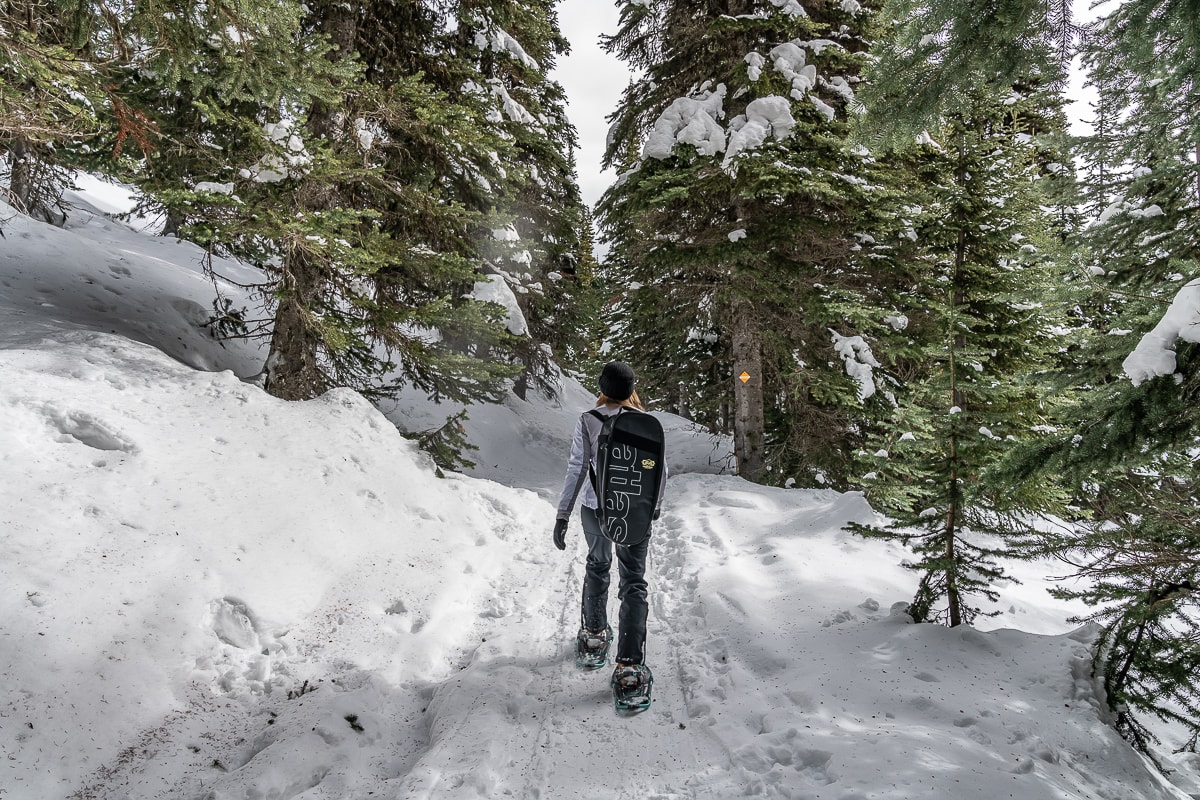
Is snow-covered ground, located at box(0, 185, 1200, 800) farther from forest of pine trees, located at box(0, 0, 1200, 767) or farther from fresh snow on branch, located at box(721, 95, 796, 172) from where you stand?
fresh snow on branch, located at box(721, 95, 796, 172)

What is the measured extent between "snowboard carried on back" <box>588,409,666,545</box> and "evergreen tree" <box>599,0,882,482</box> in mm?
6199

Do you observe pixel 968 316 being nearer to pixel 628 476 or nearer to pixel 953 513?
pixel 953 513

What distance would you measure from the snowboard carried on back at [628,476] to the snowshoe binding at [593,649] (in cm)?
88

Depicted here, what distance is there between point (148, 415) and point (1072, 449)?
25.3 feet

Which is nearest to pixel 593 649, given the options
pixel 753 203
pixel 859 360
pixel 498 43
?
pixel 859 360

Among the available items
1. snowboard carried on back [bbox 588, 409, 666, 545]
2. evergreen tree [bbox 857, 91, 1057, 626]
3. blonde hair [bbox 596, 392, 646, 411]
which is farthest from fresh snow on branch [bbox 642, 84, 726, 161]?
snowboard carried on back [bbox 588, 409, 666, 545]

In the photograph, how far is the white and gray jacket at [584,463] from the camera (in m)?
4.25

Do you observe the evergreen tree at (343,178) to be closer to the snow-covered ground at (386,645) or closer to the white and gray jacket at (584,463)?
the snow-covered ground at (386,645)

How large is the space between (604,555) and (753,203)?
8875 mm

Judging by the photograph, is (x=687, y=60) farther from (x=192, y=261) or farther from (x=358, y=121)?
(x=192, y=261)

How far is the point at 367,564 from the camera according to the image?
230 inches

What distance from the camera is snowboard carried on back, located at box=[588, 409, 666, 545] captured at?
408 centimetres

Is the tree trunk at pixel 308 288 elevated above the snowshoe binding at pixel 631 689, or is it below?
above

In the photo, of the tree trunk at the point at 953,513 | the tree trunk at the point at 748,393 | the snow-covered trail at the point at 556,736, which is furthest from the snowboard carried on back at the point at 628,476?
the tree trunk at the point at 748,393
